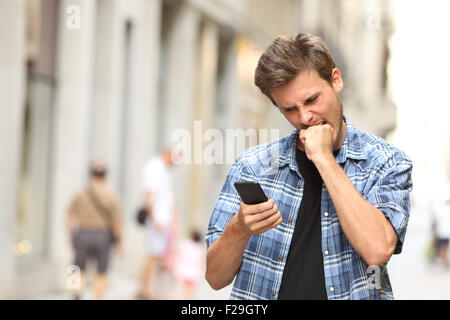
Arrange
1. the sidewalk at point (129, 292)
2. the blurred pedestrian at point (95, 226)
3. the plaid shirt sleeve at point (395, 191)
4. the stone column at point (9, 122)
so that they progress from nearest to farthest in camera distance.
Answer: the plaid shirt sleeve at point (395, 191) < the stone column at point (9, 122) < the blurred pedestrian at point (95, 226) < the sidewalk at point (129, 292)

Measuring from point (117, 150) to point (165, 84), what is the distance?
275 cm

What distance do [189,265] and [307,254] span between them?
6.69m

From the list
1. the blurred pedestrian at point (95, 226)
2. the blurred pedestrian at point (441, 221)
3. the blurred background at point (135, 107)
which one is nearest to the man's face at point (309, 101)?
the blurred background at point (135, 107)

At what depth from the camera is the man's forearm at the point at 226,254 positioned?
1.86 meters

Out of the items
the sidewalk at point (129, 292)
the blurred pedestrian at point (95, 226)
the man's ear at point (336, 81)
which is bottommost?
the sidewalk at point (129, 292)

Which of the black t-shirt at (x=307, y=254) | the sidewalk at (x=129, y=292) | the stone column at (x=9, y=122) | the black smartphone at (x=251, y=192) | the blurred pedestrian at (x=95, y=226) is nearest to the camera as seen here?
the black smartphone at (x=251, y=192)

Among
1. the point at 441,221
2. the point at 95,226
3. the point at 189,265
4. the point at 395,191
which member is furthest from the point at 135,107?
the point at 395,191

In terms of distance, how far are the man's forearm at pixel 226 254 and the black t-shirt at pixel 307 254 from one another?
0.47 feet

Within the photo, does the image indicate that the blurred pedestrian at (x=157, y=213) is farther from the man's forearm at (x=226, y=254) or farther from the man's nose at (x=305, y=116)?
the man's nose at (x=305, y=116)

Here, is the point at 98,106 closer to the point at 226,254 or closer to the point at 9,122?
the point at 9,122

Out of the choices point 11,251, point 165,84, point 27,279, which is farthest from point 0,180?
point 165,84

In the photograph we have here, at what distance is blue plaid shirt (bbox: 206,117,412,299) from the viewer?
1.88m

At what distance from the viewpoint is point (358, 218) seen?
1.72 meters

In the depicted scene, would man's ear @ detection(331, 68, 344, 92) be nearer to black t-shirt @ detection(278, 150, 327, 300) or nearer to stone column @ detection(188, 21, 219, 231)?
black t-shirt @ detection(278, 150, 327, 300)
